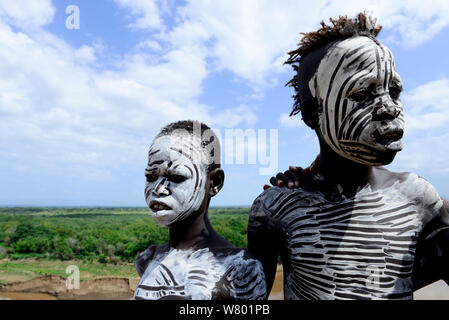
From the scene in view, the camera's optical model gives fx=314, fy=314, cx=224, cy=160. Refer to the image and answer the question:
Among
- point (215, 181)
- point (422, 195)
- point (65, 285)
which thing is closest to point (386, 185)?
point (422, 195)

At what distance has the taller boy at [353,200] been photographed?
5.47 ft

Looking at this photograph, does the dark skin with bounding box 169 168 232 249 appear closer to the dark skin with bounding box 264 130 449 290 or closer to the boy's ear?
the boy's ear

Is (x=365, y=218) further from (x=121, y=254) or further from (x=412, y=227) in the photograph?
(x=121, y=254)

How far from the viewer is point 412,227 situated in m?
1.82

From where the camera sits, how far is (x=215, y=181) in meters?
2.37

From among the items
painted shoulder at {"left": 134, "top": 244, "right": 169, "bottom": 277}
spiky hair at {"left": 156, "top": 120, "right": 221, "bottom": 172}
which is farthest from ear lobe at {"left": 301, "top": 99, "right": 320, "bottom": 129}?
painted shoulder at {"left": 134, "top": 244, "right": 169, "bottom": 277}

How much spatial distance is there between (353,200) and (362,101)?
0.60m

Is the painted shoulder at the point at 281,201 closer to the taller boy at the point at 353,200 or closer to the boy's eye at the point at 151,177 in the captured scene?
the taller boy at the point at 353,200

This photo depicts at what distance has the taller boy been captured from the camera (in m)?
1.67

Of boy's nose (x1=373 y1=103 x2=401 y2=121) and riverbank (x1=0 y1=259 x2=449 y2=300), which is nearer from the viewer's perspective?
boy's nose (x1=373 y1=103 x2=401 y2=121)

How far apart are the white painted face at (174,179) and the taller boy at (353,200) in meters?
0.45

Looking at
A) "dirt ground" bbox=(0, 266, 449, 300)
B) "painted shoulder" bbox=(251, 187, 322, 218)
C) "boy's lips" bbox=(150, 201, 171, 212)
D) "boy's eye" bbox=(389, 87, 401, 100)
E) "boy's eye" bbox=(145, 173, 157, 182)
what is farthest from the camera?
"dirt ground" bbox=(0, 266, 449, 300)

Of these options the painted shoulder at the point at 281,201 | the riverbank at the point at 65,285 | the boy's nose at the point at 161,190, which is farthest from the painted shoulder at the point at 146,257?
the riverbank at the point at 65,285
